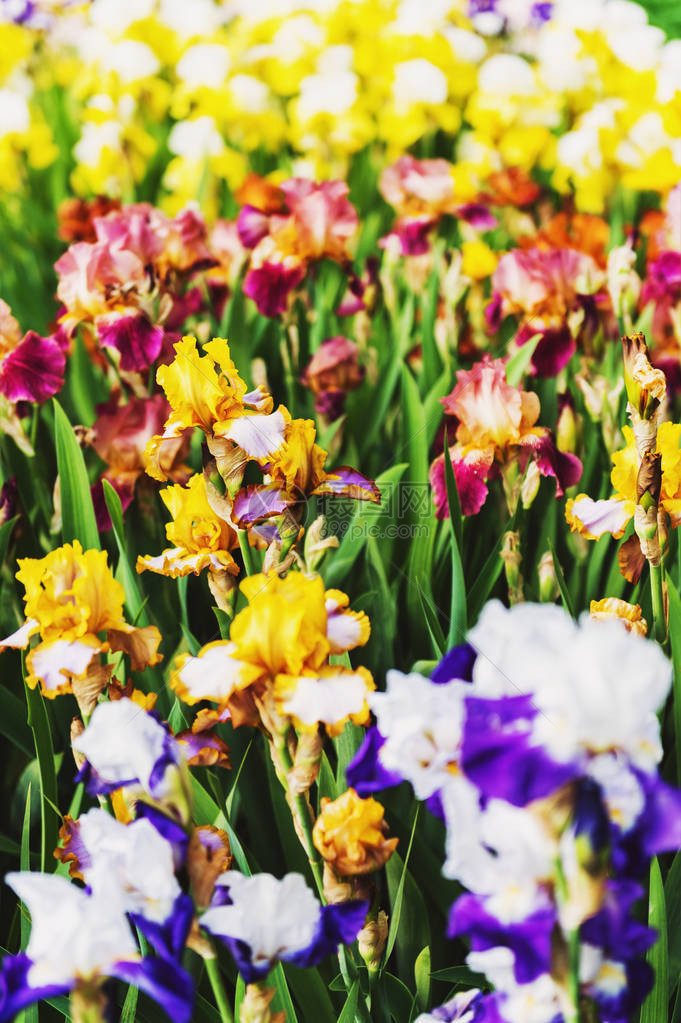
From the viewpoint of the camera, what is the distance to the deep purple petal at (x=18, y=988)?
21.0 inches

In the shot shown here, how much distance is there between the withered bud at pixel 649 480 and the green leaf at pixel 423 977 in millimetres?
472

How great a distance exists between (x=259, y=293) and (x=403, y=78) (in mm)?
1409

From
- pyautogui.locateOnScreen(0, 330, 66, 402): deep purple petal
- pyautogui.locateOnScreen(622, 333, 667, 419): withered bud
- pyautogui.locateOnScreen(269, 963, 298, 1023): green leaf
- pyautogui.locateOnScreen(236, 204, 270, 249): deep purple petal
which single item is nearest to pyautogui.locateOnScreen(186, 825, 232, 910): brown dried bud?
pyautogui.locateOnScreen(269, 963, 298, 1023): green leaf

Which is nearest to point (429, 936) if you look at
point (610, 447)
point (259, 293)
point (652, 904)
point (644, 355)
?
point (652, 904)

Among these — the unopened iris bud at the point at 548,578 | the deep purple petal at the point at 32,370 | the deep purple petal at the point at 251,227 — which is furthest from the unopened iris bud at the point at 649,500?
the deep purple petal at the point at 251,227

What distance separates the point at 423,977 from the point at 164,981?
0.34 meters

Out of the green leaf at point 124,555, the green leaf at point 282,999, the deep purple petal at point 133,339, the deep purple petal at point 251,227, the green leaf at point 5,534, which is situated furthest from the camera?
the deep purple petal at point 251,227

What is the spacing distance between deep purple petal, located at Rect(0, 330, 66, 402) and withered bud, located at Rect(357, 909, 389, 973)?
0.89 metres

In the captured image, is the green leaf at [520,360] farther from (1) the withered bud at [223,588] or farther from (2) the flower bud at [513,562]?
(1) the withered bud at [223,588]

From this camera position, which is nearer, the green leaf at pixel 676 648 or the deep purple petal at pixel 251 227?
the green leaf at pixel 676 648

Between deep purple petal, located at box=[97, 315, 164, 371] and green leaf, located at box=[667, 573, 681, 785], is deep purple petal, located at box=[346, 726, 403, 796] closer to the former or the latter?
green leaf, located at box=[667, 573, 681, 785]

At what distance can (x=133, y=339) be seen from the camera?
1.42 m

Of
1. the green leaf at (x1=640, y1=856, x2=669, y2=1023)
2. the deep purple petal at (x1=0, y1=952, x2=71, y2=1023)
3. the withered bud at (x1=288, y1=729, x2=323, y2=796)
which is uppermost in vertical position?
the deep purple petal at (x1=0, y1=952, x2=71, y2=1023)

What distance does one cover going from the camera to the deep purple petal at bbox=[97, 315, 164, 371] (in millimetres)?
1403
